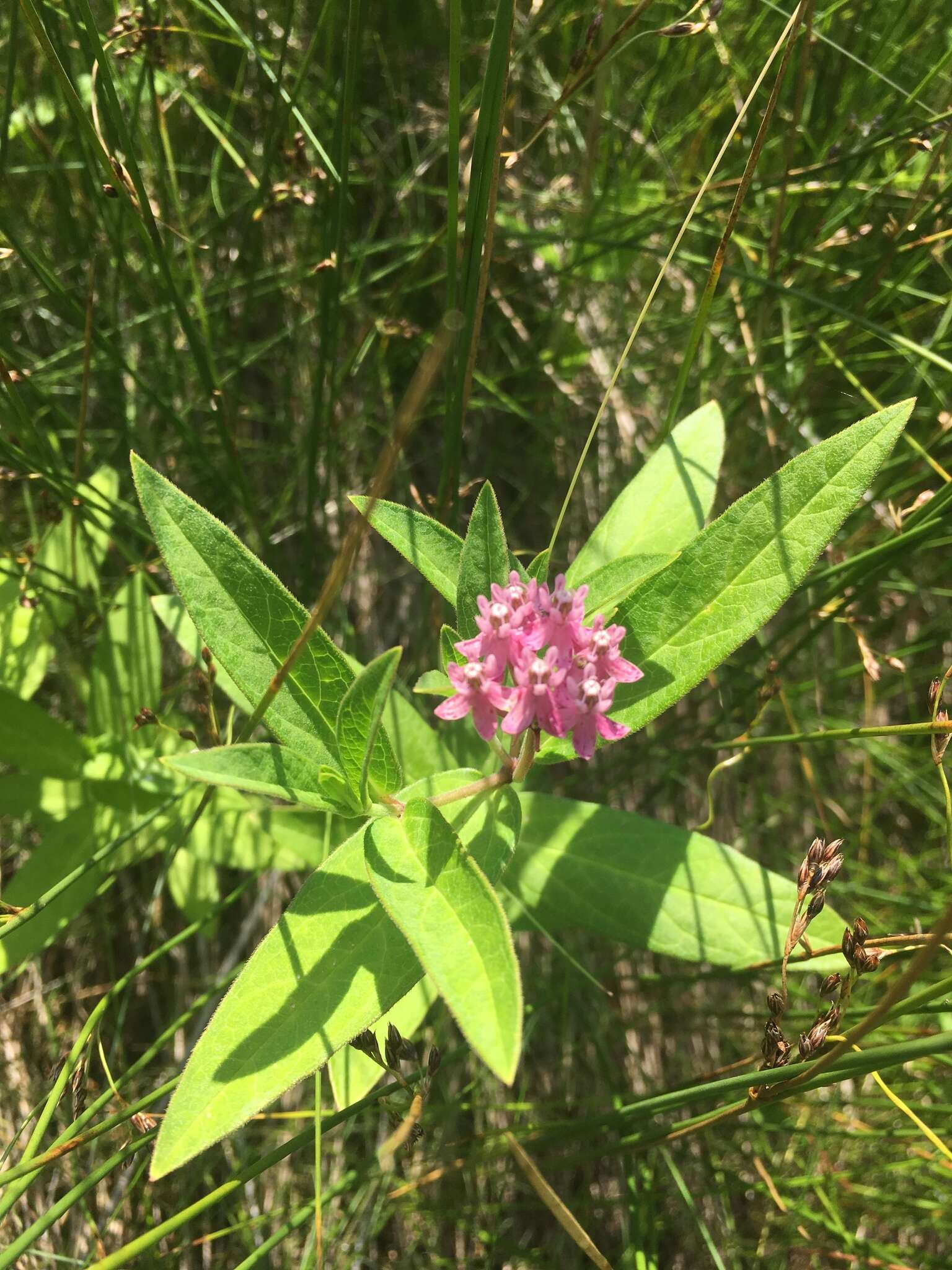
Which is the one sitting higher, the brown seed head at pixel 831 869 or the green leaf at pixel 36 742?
the green leaf at pixel 36 742

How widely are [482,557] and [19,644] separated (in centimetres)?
177

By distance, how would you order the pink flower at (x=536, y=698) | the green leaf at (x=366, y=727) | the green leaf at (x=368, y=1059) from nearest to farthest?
the green leaf at (x=366, y=727), the pink flower at (x=536, y=698), the green leaf at (x=368, y=1059)

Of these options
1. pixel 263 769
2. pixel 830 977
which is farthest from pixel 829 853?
pixel 263 769

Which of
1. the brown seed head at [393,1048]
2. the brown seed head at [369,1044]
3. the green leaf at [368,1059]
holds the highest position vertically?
the brown seed head at [369,1044]

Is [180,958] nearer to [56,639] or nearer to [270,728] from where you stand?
[56,639]

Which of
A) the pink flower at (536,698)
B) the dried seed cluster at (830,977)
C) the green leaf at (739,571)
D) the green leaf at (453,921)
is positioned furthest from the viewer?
the green leaf at (739,571)

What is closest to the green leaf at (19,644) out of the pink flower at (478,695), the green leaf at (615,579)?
the pink flower at (478,695)

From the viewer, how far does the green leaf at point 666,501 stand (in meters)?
2.52

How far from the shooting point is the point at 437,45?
12.3 ft

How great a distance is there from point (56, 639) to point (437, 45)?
277 centimetres

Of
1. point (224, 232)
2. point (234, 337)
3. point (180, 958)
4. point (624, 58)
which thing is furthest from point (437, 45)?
point (180, 958)

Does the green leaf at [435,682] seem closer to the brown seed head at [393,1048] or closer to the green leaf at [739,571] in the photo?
the green leaf at [739,571]

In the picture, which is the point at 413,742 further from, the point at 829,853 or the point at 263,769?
the point at 829,853

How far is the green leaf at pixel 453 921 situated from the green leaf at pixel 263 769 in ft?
0.60
